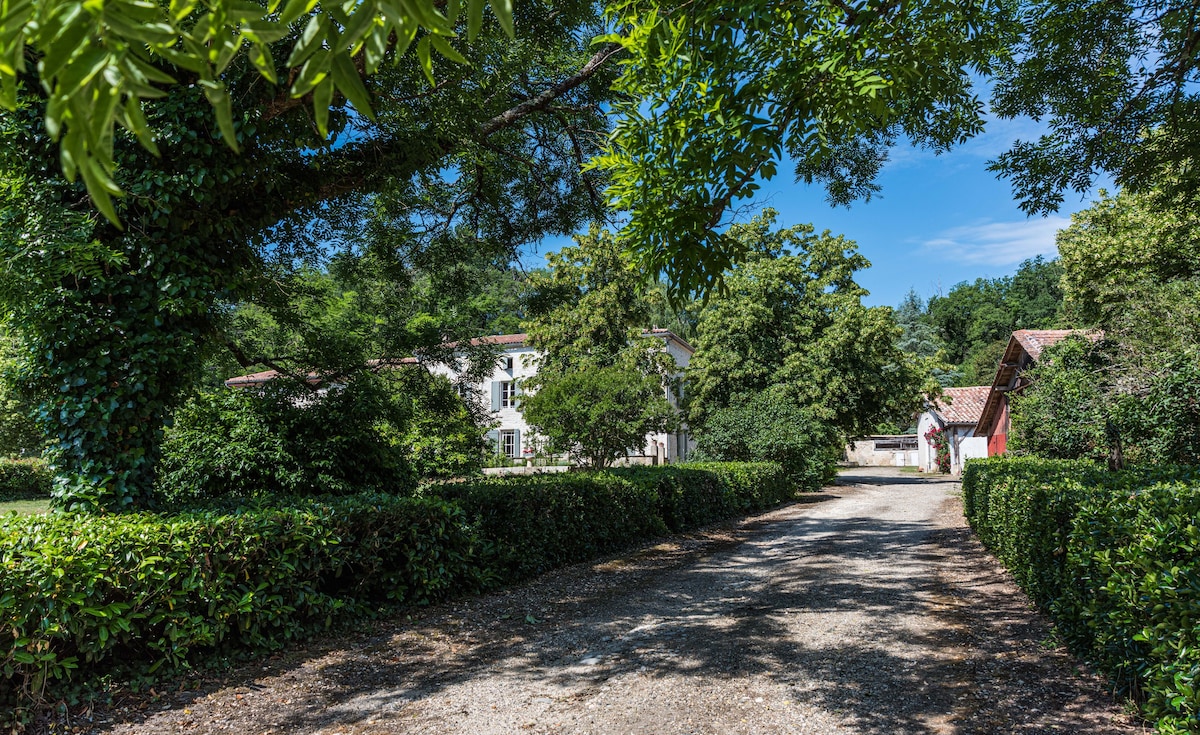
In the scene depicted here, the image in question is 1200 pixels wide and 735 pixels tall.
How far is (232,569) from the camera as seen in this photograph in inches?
199

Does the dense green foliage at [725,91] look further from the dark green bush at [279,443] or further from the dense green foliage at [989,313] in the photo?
the dense green foliage at [989,313]

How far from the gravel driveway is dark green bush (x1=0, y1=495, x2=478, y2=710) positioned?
13.6 inches

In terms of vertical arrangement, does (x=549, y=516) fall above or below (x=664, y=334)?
below

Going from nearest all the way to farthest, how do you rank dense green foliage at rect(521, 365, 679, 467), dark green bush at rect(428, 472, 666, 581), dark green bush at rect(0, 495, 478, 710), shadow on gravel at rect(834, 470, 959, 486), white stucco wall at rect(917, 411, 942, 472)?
dark green bush at rect(0, 495, 478, 710), dark green bush at rect(428, 472, 666, 581), dense green foliage at rect(521, 365, 679, 467), shadow on gravel at rect(834, 470, 959, 486), white stucco wall at rect(917, 411, 942, 472)

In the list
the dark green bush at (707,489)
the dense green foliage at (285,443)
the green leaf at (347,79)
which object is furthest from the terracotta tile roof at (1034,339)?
the green leaf at (347,79)

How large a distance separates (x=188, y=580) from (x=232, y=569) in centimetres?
38

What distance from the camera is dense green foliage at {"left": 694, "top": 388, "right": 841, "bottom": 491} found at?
69.6ft

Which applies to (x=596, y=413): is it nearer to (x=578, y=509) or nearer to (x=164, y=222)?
(x=578, y=509)

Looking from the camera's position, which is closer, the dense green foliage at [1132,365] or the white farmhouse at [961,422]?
the dense green foliage at [1132,365]

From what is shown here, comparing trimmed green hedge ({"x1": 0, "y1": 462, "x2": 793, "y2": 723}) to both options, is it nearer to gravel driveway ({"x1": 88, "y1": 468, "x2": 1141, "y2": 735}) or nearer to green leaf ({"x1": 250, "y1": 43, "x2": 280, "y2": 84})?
gravel driveway ({"x1": 88, "y1": 468, "x2": 1141, "y2": 735})

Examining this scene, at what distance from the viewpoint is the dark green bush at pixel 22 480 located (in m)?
25.8

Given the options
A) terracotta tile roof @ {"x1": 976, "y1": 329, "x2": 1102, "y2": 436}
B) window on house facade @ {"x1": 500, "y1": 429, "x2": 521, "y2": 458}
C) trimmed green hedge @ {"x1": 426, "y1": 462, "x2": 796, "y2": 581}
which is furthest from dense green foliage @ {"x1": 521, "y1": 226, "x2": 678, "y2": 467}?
terracotta tile roof @ {"x1": 976, "y1": 329, "x2": 1102, "y2": 436}

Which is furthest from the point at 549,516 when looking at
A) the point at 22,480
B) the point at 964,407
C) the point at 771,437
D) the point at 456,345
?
the point at 964,407

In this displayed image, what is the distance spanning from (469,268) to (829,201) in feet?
21.9
